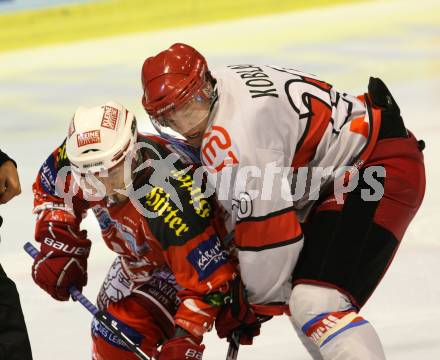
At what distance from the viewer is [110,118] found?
2.77 m

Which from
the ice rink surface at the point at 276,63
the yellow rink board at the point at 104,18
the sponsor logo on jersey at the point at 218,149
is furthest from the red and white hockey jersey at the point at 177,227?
the yellow rink board at the point at 104,18

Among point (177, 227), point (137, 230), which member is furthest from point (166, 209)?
point (137, 230)

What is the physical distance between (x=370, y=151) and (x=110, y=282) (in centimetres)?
87

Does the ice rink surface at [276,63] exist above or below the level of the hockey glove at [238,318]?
below

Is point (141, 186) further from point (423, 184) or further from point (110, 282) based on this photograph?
point (423, 184)

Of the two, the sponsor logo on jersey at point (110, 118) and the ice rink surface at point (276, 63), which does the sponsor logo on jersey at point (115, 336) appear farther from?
the sponsor logo on jersey at point (110, 118)

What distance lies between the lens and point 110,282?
3188mm

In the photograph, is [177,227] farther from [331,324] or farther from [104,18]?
→ [104,18]

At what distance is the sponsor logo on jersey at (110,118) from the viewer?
276cm

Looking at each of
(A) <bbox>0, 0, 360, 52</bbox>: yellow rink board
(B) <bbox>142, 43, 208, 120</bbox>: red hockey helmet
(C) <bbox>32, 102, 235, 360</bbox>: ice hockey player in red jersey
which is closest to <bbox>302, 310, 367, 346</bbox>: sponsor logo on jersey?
(C) <bbox>32, 102, 235, 360</bbox>: ice hockey player in red jersey

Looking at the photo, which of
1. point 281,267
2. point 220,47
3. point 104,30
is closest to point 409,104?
point 220,47

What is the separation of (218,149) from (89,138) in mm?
331

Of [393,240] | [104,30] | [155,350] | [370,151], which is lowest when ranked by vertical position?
[104,30]

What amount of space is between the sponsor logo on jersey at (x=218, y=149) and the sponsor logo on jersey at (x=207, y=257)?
0.19 m
